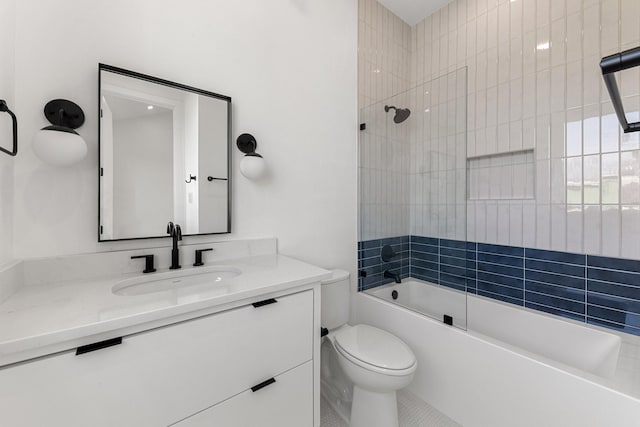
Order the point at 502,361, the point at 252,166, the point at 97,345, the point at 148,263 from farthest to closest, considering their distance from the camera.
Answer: the point at 252,166
the point at 502,361
the point at 148,263
the point at 97,345

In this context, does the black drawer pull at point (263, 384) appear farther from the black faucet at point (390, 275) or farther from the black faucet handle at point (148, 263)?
the black faucet at point (390, 275)

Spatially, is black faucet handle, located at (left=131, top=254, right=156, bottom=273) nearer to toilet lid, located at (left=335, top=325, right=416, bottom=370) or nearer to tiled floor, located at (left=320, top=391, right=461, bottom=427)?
toilet lid, located at (left=335, top=325, right=416, bottom=370)

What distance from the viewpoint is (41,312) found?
70cm

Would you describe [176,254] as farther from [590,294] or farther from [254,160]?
[590,294]

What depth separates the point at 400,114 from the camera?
1.92m

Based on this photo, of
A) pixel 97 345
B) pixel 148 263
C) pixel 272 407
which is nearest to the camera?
pixel 97 345

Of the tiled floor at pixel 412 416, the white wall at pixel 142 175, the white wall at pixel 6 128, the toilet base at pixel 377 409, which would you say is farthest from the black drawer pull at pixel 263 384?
the white wall at pixel 6 128

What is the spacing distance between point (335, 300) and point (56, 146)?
1.46m

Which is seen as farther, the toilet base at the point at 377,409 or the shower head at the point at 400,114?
the shower head at the point at 400,114

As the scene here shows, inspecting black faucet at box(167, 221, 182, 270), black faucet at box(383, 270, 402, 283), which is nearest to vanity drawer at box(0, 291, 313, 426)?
black faucet at box(167, 221, 182, 270)

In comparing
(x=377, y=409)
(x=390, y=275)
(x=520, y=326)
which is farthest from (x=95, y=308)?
(x=520, y=326)

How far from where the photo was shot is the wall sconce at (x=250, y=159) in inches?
54.1

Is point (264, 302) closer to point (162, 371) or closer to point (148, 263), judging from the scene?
point (162, 371)

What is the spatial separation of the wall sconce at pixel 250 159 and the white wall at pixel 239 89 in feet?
0.17
